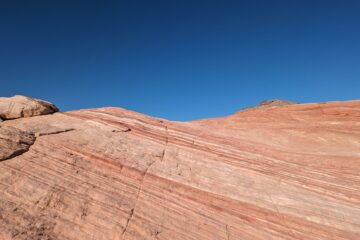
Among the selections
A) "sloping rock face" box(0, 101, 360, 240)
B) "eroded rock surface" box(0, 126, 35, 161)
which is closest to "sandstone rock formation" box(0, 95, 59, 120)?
"sloping rock face" box(0, 101, 360, 240)

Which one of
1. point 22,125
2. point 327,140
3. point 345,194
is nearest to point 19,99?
point 22,125

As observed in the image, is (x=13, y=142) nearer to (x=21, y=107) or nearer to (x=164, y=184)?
(x=21, y=107)

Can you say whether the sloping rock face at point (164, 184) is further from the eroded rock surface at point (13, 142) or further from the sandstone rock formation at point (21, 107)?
the sandstone rock formation at point (21, 107)

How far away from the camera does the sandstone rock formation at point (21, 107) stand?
15250 millimetres

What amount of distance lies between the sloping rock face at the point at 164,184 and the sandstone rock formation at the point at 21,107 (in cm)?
75

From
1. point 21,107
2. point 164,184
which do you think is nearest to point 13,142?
point 21,107

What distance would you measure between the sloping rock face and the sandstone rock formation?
75 cm

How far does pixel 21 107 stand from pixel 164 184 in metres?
8.84

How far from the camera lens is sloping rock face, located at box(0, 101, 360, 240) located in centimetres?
940

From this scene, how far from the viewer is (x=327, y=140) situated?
68.7ft

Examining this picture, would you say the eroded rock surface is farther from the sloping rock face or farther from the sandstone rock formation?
the sandstone rock formation

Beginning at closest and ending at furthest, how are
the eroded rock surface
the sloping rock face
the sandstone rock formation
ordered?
the sloping rock face
the eroded rock surface
the sandstone rock formation

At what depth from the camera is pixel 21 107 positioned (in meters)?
15.6

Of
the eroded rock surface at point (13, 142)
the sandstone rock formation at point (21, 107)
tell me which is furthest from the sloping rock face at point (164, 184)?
the sandstone rock formation at point (21, 107)
